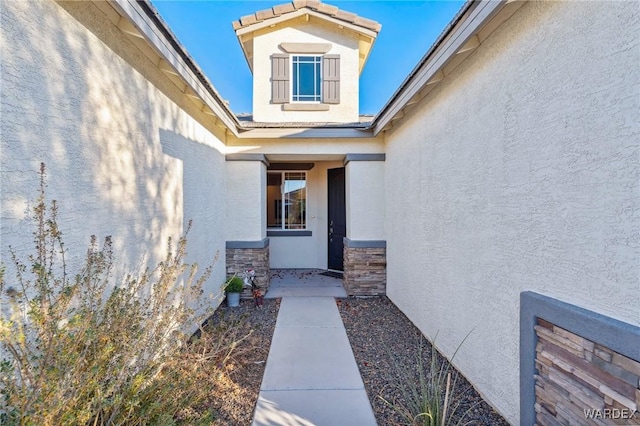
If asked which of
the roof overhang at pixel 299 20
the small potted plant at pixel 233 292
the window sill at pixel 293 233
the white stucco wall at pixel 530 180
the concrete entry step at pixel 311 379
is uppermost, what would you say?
the roof overhang at pixel 299 20

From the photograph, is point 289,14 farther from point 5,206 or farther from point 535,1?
point 5,206

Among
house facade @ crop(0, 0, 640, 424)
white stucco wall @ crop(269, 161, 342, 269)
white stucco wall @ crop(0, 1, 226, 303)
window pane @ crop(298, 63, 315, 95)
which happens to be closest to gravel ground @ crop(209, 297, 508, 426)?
house facade @ crop(0, 0, 640, 424)

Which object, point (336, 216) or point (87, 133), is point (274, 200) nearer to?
point (336, 216)

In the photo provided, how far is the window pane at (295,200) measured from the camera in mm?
9750

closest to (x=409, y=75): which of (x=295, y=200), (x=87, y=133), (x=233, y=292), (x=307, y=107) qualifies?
(x=87, y=133)

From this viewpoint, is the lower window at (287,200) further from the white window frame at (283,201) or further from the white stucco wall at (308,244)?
the white stucco wall at (308,244)

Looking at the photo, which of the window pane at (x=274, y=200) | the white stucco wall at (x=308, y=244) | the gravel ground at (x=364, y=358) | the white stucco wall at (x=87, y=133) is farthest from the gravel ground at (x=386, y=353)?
the window pane at (x=274, y=200)

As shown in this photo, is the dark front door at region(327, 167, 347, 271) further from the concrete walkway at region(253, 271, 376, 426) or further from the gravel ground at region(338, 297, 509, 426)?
the concrete walkway at region(253, 271, 376, 426)

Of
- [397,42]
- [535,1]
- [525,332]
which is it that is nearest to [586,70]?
[535,1]

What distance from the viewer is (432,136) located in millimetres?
4457

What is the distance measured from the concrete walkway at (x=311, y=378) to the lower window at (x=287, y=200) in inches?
172

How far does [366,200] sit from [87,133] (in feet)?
18.3

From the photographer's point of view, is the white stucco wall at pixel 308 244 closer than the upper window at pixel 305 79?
No

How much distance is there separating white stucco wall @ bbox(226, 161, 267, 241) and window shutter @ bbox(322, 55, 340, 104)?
10.1 ft
